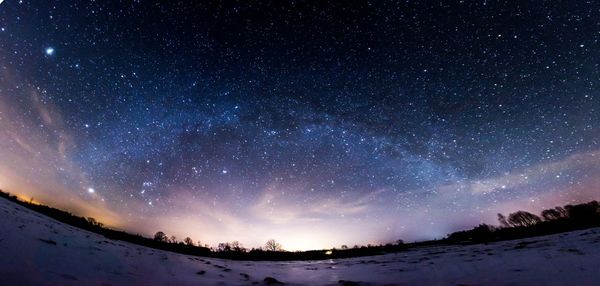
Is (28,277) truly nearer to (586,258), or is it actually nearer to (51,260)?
(51,260)

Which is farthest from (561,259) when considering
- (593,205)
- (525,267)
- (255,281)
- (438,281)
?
(593,205)

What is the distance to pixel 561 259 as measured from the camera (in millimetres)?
3822

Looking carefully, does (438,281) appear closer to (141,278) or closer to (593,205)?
(141,278)

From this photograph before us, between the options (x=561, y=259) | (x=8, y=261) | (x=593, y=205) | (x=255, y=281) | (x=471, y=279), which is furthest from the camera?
(x=593, y=205)

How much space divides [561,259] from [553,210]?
135 ft

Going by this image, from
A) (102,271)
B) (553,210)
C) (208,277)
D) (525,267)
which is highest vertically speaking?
(525,267)

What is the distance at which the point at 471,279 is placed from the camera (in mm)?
3314

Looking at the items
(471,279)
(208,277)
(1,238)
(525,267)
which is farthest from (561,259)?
(1,238)

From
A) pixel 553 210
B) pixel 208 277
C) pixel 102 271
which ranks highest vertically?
pixel 102 271

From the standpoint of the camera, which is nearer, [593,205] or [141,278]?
[141,278]

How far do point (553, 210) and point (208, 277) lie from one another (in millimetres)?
44287

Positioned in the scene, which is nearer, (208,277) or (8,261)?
(8,261)

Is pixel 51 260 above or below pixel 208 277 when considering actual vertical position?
above

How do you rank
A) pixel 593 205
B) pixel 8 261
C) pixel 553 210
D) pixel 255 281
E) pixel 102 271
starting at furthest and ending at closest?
pixel 553 210, pixel 593 205, pixel 255 281, pixel 102 271, pixel 8 261
